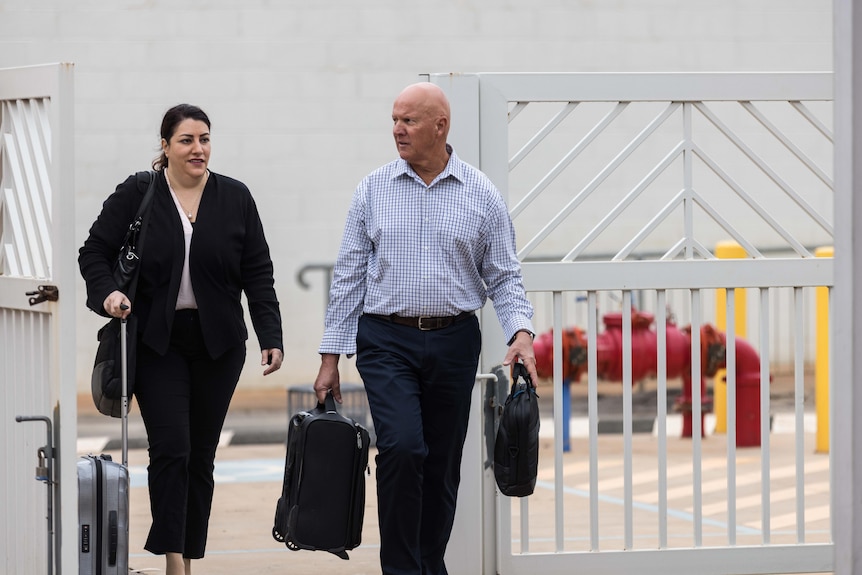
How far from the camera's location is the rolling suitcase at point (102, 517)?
4.53 meters

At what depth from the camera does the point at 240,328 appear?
4.91 m

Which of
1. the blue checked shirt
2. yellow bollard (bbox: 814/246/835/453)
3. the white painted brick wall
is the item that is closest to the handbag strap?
the blue checked shirt

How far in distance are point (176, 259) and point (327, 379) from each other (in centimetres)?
63

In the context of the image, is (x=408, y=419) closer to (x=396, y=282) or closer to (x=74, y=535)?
(x=396, y=282)

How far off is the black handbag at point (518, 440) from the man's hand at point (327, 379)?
1.79ft

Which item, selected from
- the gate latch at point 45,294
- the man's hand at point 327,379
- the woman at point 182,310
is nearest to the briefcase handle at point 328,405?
the man's hand at point 327,379

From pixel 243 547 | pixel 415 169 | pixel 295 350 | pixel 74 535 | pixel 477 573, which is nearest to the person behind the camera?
pixel 74 535

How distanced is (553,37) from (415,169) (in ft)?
22.3

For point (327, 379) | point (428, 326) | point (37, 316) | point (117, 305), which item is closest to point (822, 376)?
point (428, 326)

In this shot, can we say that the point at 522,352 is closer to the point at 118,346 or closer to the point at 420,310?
the point at 420,310

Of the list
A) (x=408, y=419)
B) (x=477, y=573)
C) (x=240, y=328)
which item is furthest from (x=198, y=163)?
(x=477, y=573)

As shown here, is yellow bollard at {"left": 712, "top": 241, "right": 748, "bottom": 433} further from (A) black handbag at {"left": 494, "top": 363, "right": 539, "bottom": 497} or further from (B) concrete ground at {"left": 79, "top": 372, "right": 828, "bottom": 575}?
(A) black handbag at {"left": 494, "top": 363, "right": 539, "bottom": 497}

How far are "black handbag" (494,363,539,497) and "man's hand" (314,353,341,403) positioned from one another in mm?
546

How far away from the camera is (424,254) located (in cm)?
461
